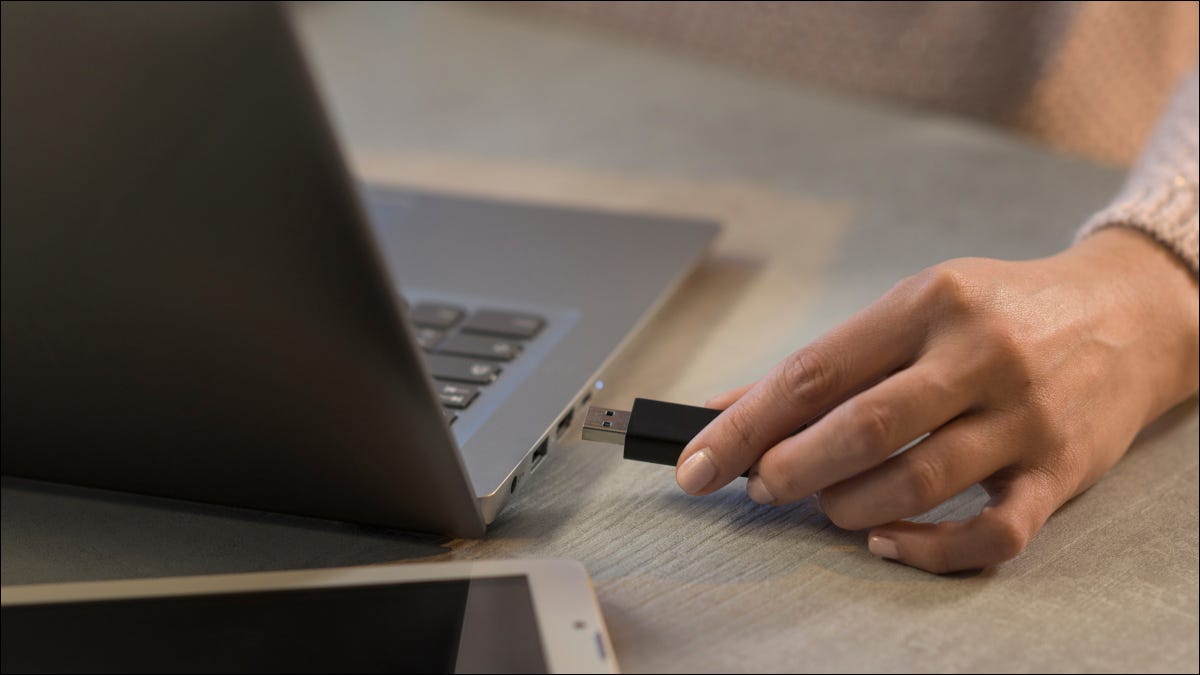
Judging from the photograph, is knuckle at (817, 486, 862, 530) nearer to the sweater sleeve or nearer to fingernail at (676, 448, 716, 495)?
fingernail at (676, 448, 716, 495)

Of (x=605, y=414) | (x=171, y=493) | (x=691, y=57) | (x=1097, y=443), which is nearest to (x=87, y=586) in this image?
(x=171, y=493)

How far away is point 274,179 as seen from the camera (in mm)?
289

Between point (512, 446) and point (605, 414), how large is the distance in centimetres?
4

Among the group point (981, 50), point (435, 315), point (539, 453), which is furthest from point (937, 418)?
point (981, 50)

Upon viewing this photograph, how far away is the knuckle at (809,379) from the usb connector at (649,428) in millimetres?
35

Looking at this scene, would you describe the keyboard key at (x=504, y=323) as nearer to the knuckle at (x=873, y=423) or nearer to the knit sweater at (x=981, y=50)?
the knuckle at (x=873, y=423)

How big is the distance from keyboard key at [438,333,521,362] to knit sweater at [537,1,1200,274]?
32 centimetres

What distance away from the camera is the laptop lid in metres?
0.28

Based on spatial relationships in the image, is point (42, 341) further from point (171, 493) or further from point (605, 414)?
point (605, 414)

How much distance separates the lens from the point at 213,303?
1.05ft

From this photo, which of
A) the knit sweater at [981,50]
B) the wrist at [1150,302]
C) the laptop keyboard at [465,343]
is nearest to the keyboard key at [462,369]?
the laptop keyboard at [465,343]

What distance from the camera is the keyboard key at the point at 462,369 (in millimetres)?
478

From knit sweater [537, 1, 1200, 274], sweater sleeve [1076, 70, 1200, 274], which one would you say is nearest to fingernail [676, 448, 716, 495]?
sweater sleeve [1076, 70, 1200, 274]

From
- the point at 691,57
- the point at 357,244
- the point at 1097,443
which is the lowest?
the point at 1097,443
